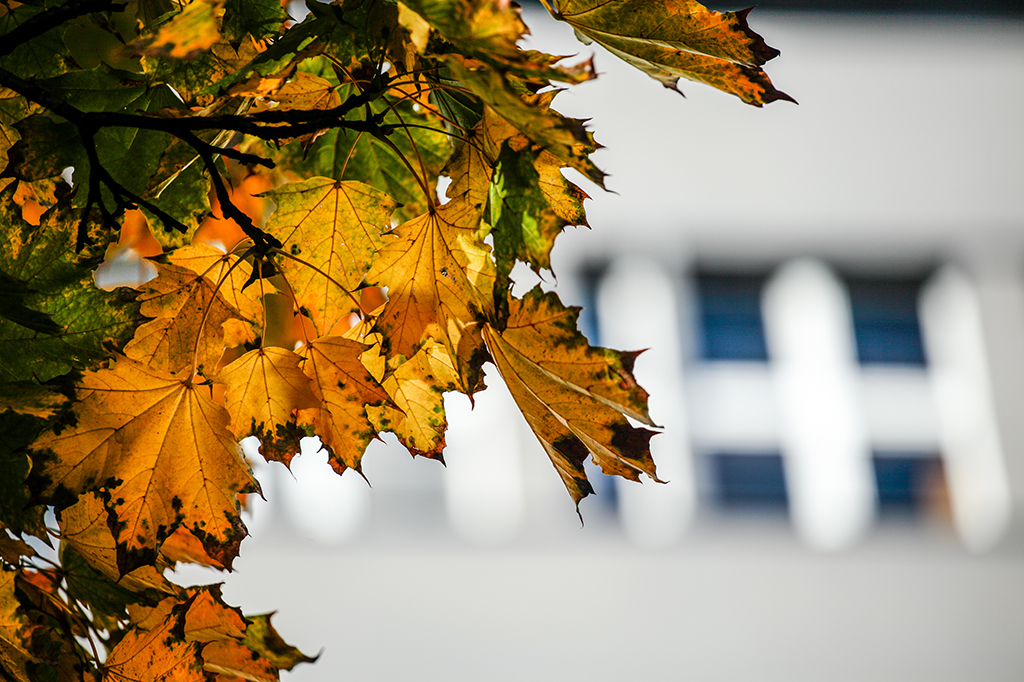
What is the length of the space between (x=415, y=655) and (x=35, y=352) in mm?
2980

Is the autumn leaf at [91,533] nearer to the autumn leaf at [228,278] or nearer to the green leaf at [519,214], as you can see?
the autumn leaf at [228,278]

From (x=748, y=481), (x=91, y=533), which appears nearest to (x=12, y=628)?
(x=91, y=533)

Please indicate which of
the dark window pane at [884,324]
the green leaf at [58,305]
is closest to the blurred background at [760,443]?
the dark window pane at [884,324]

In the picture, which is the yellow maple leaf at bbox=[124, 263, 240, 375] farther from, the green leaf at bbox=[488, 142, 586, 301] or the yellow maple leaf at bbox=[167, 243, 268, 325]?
the green leaf at bbox=[488, 142, 586, 301]

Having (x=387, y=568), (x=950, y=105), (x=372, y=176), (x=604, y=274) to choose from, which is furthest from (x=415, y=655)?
(x=950, y=105)

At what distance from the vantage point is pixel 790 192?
3.52 metres

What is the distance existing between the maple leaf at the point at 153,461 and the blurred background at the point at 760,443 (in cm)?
259

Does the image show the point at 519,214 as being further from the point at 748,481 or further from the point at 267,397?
the point at 748,481

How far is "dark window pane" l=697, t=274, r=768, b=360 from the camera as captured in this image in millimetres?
3361

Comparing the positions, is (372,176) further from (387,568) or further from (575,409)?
(387,568)

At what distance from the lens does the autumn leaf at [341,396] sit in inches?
13.2

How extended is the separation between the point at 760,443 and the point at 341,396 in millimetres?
3122

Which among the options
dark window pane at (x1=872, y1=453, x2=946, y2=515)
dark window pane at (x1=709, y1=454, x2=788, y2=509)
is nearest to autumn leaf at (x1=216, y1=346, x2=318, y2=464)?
dark window pane at (x1=709, y1=454, x2=788, y2=509)

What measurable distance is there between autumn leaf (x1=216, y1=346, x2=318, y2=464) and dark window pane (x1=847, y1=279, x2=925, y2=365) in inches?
133
